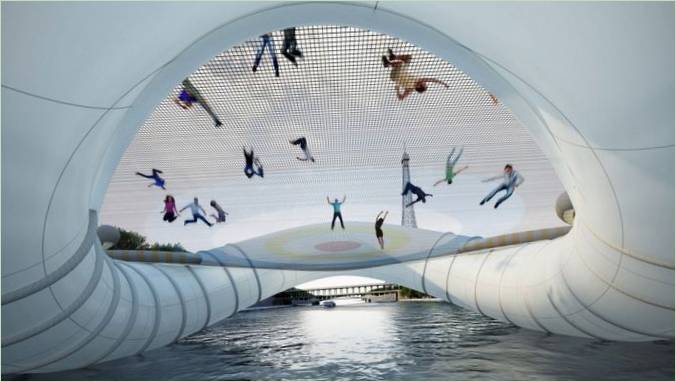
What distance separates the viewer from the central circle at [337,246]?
1809 cm

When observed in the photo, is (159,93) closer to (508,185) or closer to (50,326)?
(50,326)

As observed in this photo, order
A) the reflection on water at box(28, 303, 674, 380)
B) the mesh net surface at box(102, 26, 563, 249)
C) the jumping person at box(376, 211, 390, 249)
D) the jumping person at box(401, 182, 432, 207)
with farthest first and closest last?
the jumping person at box(376, 211, 390, 249), the jumping person at box(401, 182, 432, 207), the mesh net surface at box(102, 26, 563, 249), the reflection on water at box(28, 303, 674, 380)

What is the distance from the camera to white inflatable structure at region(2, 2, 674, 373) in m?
3.85

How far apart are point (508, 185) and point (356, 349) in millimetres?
6041

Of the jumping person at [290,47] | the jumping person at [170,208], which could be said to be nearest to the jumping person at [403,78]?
the jumping person at [290,47]

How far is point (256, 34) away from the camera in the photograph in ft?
19.2

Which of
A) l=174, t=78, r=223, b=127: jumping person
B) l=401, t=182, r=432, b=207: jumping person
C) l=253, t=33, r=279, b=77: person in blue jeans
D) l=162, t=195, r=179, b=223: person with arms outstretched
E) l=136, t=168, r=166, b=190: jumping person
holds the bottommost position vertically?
l=162, t=195, r=179, b=223: person with arms outstretched

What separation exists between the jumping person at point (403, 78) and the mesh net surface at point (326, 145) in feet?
0.50

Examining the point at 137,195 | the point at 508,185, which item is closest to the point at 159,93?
the point at 137,195

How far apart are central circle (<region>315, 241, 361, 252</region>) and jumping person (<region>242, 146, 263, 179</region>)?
5.23m

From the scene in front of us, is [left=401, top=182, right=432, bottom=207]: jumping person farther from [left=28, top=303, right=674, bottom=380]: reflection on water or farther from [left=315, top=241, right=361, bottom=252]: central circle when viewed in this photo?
[left=315, top=241, right=361, bottom=252]: central circle

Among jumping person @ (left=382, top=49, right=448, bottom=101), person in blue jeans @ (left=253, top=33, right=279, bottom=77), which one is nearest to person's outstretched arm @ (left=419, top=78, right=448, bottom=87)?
jumping person @ (left=382, top=49, right=448, bottom=101)

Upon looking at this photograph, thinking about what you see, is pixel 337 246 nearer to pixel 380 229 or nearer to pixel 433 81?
pixel 380 229

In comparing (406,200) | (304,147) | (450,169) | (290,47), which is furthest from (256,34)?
(406,200)
